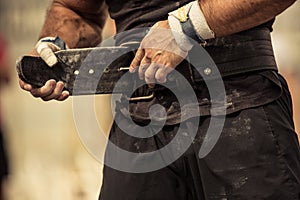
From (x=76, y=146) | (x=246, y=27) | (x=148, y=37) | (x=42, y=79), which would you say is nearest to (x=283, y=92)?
(x=246, y=27)

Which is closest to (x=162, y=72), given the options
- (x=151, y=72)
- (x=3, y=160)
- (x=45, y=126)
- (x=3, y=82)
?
(x=151, y=72)

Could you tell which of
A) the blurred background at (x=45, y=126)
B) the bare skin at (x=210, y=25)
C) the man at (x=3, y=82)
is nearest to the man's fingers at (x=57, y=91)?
the bare skin at (x=210, y=25)

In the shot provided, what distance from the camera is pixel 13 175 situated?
4516 mm

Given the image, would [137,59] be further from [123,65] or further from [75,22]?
[75,22]

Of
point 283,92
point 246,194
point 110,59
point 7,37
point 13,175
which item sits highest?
point 110,59

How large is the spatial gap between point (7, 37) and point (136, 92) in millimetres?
3558

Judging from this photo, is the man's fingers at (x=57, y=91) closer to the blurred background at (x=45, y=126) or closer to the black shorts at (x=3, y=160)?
the blurred background at (x=45, y=126)

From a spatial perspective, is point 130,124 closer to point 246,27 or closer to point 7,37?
point 246,27

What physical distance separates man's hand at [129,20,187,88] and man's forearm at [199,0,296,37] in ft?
0.27

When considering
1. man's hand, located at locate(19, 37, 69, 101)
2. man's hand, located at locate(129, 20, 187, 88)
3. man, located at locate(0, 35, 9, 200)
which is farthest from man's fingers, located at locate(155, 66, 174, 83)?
man, located at locate(0, 35, 9, 200)

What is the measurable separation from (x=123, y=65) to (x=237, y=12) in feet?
0.93

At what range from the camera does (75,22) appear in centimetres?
198

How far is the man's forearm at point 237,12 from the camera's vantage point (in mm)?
1474

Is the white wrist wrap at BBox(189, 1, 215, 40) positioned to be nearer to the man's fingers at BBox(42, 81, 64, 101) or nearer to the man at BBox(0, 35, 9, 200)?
the man's fingers at BBox(42, 81, 64, 101)
